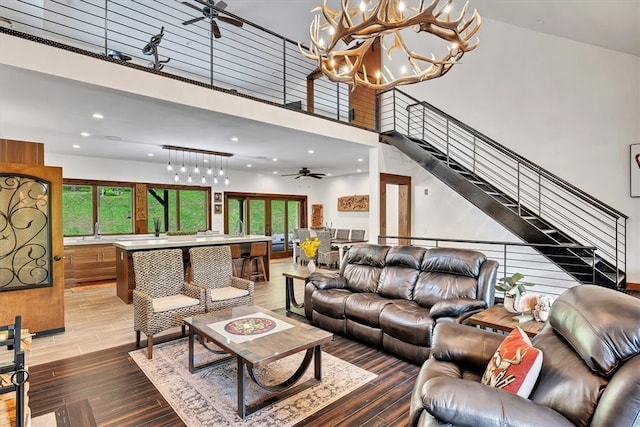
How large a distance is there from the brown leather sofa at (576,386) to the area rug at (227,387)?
1.17 m

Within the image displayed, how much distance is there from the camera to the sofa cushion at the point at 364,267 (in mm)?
4137

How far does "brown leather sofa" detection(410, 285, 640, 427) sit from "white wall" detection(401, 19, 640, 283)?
4.96m

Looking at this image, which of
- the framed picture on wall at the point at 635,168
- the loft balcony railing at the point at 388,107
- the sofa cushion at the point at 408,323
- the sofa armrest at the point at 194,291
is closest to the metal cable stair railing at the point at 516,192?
the loft balcony railing at the point at 388,107

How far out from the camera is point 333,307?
3818 mm

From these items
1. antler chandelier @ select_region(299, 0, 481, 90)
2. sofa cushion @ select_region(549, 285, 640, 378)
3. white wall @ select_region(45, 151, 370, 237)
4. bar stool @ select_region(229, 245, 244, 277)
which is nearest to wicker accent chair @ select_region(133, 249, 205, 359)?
bar stool @ select_region(229, 245, 244, 277)

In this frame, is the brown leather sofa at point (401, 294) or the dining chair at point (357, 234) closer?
the brown leather sofa at point (401, 294)

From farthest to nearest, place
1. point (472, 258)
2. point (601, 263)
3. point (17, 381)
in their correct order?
point (601, 263) < point (472, 258) < point (17, 381)

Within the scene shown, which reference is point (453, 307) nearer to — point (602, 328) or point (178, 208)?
point (602, 328)

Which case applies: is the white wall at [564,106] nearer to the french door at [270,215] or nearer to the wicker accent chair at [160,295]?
the wicker accent chair at [160,295]

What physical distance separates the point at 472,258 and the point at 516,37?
476cm

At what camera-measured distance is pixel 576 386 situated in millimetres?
1384

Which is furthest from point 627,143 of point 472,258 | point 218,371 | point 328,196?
point 328,196

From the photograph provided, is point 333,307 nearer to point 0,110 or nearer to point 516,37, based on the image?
point 0,110

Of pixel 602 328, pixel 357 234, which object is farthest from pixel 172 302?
pixel 357 234
